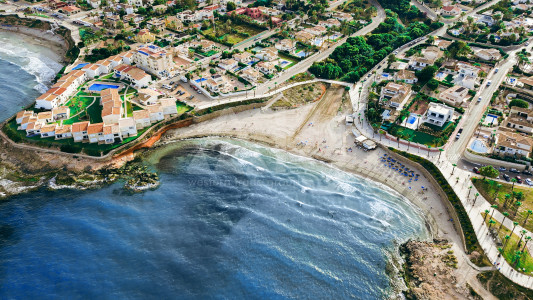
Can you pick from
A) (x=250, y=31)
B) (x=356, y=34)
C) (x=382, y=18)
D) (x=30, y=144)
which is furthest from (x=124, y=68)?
(x=382, y=18)

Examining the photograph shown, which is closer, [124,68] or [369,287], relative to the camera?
[369,287]

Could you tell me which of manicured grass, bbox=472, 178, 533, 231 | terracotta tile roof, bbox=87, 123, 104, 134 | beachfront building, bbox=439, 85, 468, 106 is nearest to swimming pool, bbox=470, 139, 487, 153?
manicured grass, bbox=472, 178, 533, 231

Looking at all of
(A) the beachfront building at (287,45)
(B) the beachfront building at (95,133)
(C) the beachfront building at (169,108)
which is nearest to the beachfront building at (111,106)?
(B) the beachfront building at (95,133)

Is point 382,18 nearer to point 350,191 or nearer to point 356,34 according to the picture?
point 356,34

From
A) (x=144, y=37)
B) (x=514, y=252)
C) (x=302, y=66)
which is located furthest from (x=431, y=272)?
(x=144, y=37)

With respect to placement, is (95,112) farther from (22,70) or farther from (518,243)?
(518,243)

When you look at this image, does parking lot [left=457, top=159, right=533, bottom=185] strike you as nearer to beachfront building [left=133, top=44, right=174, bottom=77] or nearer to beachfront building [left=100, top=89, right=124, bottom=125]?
beachfront building [left=100, top=89, right=124, bottom=125]
